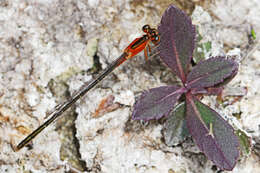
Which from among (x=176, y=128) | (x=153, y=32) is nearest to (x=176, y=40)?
(x=153, y=32)

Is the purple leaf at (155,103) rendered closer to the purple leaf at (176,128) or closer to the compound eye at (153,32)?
the purple leaf at (176,128)

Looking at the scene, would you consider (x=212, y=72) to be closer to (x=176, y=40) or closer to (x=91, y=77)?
(x=176, y=40)

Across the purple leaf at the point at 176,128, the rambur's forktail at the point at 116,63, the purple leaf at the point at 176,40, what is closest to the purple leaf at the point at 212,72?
the purple leaf at the point at 176,40

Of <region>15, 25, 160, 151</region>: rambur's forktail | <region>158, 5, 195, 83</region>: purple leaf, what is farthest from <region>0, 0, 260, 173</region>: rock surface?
A: <region>158, 5, 195, 83</region>: purple leaf

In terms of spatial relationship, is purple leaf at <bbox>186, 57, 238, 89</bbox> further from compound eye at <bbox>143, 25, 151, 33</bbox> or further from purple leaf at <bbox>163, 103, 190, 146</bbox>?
compound eye at <bbox>143, 25, 151, 33</bbox>

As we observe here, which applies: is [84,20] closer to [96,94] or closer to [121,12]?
[121,12]

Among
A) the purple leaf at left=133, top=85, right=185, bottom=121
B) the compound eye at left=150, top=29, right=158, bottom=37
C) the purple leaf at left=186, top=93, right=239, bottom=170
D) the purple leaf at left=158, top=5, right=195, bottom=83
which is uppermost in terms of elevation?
the compound eye at left=150, top=29, right=158, bottom=37

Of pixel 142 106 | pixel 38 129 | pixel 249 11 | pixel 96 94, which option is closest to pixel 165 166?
pixel 142 106
